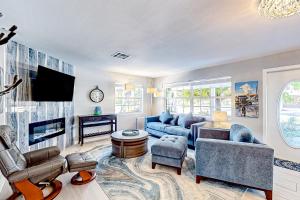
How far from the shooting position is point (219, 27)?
2.12 metres

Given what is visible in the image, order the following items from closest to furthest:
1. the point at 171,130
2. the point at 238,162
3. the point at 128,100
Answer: the point at 238,162 → the point at 171,130 → the point at 128,100

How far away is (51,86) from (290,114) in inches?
201

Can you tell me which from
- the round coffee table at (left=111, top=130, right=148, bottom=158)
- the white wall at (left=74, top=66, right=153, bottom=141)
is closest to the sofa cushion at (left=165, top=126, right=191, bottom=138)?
the round coffee table at (left=111, top=130, right=148, bottom=158)

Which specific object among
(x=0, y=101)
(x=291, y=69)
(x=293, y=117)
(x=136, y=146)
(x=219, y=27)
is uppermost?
(x=219, y=27)

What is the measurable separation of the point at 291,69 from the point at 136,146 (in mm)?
3634

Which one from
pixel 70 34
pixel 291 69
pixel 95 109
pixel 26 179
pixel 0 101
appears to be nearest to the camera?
pixel 26 179

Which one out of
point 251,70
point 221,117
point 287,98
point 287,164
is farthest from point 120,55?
point 287,164

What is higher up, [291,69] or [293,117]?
[291,69]

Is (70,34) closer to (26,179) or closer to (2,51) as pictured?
(2,51)

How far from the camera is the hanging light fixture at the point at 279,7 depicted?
1.38 metres

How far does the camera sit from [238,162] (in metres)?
2.07

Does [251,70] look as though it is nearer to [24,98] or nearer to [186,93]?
[186,93]

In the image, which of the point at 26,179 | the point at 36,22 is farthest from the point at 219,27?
the point at 26,179

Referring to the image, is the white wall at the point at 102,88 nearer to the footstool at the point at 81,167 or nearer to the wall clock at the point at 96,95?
the wall clock at the point at 96,95
